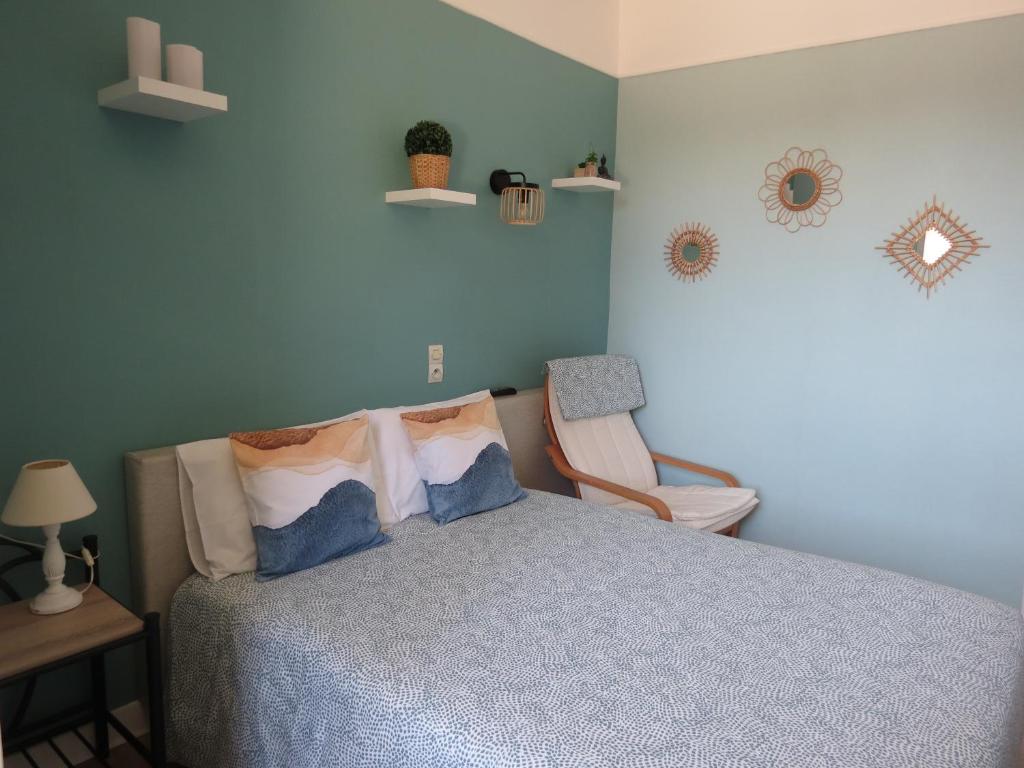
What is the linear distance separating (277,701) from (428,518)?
0.90m

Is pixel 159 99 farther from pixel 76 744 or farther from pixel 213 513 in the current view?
pixel 76 744

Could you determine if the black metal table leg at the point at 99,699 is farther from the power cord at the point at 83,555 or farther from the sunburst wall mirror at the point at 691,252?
the sunburst wall mirror at the point at 691,252

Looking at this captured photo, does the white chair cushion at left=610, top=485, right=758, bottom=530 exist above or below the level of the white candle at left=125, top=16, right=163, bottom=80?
below

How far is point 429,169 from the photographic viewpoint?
260 cm

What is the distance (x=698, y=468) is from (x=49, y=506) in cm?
276

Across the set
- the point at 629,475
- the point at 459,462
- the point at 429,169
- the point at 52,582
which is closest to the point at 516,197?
the point at 429,169

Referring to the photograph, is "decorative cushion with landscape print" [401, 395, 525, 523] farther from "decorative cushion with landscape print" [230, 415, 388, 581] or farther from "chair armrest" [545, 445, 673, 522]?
"chair armrest" [545, 445, 673, 522]

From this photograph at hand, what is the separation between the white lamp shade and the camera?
1.67 metres

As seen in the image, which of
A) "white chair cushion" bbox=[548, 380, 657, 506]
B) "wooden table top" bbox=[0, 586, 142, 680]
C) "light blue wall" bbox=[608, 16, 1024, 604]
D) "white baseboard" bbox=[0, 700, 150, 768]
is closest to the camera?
"wooden table top" bbox=[0, 586, 142, 680]

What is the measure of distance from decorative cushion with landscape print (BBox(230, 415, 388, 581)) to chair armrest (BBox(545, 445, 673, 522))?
112cm

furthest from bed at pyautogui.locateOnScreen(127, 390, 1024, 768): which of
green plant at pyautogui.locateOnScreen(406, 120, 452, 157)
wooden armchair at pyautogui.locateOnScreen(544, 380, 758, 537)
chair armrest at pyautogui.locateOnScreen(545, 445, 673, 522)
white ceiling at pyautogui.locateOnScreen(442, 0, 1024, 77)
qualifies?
white ceiling at pyautogui.locateOnScreen(442, 0, 1024, 77)

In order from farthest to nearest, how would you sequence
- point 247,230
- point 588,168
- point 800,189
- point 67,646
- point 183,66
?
point 588,168 → point 800,189 → point 247,230 → point 183,66 → point 67,646

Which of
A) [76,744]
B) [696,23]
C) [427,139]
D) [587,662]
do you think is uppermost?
[696,23]

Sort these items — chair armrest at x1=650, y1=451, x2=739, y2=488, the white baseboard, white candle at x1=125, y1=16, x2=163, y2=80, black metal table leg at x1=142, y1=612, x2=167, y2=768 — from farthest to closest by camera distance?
chair armrest at x1=650, y1=451, x2=739, y2=488 → the white baseboard → white candle at x1=125, y1=16, x2=163, y2=80 → black metal table leg at x1=142, y1=612, x2=167, y2=768
